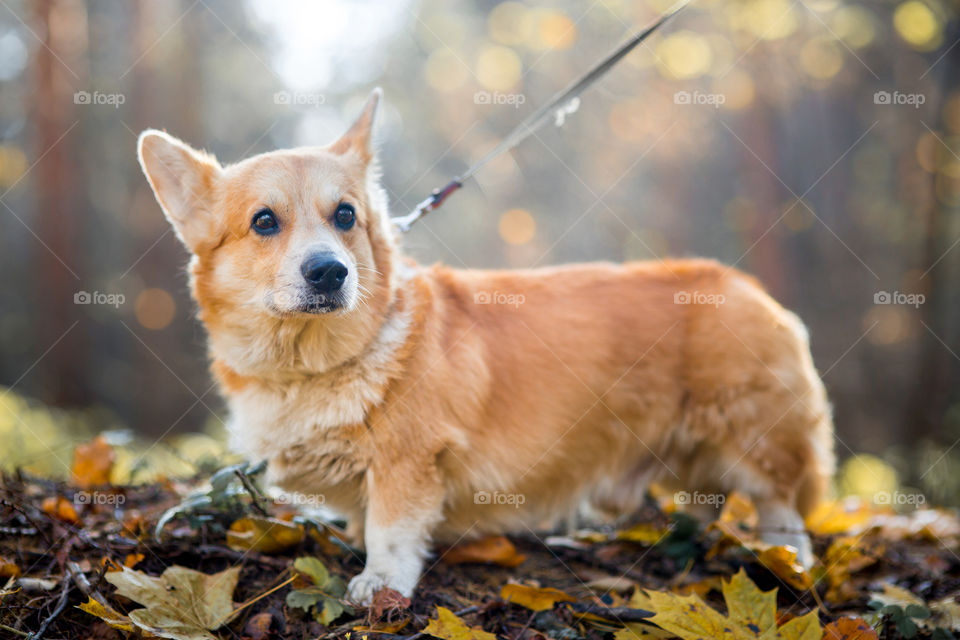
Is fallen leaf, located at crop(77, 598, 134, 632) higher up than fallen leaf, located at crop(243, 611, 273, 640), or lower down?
higher up

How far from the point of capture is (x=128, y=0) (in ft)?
34.9

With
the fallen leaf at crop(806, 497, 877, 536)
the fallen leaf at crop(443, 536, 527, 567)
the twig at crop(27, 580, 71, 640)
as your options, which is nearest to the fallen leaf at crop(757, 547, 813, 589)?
the fallen leaf at crop(806, 497, 877, 536)

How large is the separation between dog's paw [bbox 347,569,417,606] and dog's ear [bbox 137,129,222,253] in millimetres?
1588

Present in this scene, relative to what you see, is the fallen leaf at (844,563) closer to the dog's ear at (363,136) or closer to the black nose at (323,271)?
the black nose at (323,271)

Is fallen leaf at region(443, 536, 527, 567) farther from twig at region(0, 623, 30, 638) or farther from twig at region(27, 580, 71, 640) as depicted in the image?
twig at region(0, 623, 30, 638)

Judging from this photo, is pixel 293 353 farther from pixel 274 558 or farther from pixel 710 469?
pixel 710 469

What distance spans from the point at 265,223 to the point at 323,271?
0.44 m

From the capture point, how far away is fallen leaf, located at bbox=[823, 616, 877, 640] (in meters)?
2.27

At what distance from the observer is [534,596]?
2619 mm

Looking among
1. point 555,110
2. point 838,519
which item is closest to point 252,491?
point 555,110

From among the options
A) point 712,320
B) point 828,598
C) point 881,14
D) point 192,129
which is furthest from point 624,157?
point 828,598

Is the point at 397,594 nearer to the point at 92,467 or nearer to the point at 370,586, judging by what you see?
the point at 370,586

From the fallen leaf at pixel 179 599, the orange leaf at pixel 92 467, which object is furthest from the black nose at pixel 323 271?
the orange leaf at pixel 92 467

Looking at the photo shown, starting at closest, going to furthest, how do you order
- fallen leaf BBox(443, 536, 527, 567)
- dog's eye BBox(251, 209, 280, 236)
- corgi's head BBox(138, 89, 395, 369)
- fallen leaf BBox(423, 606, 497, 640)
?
fallen leaf BBox(423, 606, 497, 640), corgi's head BBox(138, 89, 395, 369), dog's eye BBox(251, 209, 280, 236), fallen leaf BBox(443, 536, 527, 567)
